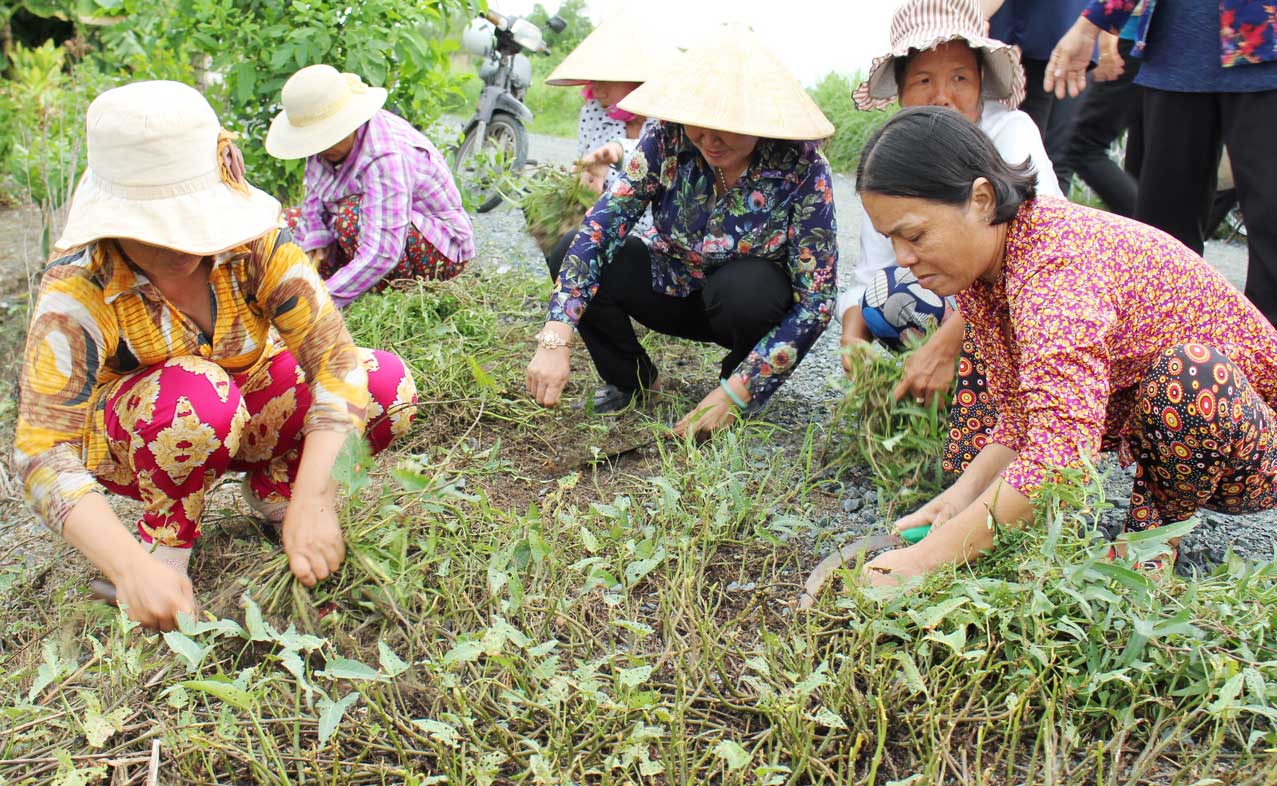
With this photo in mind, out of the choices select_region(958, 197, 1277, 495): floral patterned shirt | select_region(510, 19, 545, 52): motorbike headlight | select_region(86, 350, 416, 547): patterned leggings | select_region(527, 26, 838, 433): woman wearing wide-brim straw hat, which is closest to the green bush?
select_region(510, 19, 545, 52): motorbike headlight

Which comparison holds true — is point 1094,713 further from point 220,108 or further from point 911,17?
point 220,108

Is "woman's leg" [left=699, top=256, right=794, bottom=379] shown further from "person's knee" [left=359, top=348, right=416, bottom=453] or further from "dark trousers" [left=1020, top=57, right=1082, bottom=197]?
"dark trousers" [left=1020, top=57, right=1082, bottom=197]

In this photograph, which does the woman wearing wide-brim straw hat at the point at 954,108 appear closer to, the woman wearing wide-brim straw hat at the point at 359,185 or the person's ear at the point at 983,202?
the person's ear at the point at 983,202

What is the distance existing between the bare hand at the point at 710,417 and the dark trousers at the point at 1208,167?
1169 mm

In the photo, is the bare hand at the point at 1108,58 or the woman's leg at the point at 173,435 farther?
the bare hand at the point at 1108,58

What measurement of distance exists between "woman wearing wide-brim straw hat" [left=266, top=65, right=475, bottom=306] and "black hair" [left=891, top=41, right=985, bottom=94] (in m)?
1.52

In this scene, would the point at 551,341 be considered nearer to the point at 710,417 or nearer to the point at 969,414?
the point at 710,417

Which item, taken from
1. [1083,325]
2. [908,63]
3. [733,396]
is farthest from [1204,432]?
[908,63]

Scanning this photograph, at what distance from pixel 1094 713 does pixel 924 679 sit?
23 cm

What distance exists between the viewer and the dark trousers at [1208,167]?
2305 millimetres

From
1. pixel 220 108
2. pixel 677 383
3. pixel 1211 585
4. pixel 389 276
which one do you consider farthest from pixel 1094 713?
pixel 220 108

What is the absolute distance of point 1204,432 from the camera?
5.68 feet

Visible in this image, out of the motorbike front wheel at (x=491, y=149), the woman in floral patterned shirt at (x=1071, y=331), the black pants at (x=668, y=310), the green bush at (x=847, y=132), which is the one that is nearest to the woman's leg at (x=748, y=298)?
the black pants at (x=668, y=310)

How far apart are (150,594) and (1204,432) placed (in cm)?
167
